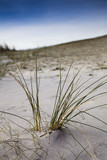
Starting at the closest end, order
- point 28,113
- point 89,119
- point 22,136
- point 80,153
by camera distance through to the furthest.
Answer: point 80,153, point 22,136, point 89,119, point 28,113

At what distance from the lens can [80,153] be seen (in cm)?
64

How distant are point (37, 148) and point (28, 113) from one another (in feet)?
1.46

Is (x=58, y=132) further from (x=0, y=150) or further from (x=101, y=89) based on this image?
(x=101, y=89)

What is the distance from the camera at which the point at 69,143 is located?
0.70m

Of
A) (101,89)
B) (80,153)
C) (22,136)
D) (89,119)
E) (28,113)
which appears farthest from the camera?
(101,89)

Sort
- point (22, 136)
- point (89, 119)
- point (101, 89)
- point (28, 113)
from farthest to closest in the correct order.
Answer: point (101, 89)
point (28, 113)
point (89, 119)
point (22, 136)

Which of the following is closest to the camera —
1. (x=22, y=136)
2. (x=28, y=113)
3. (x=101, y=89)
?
(x=22, y=136)

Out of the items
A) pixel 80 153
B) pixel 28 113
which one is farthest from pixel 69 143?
pixel 28 113

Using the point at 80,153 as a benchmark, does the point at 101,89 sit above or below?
above

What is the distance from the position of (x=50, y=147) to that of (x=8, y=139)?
249mm

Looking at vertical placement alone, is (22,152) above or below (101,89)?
below

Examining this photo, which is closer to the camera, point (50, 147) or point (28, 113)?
point (50, 147)

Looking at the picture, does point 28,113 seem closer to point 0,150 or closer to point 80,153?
point 0,150

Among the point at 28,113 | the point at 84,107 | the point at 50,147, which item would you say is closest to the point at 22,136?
the point at 50,147
